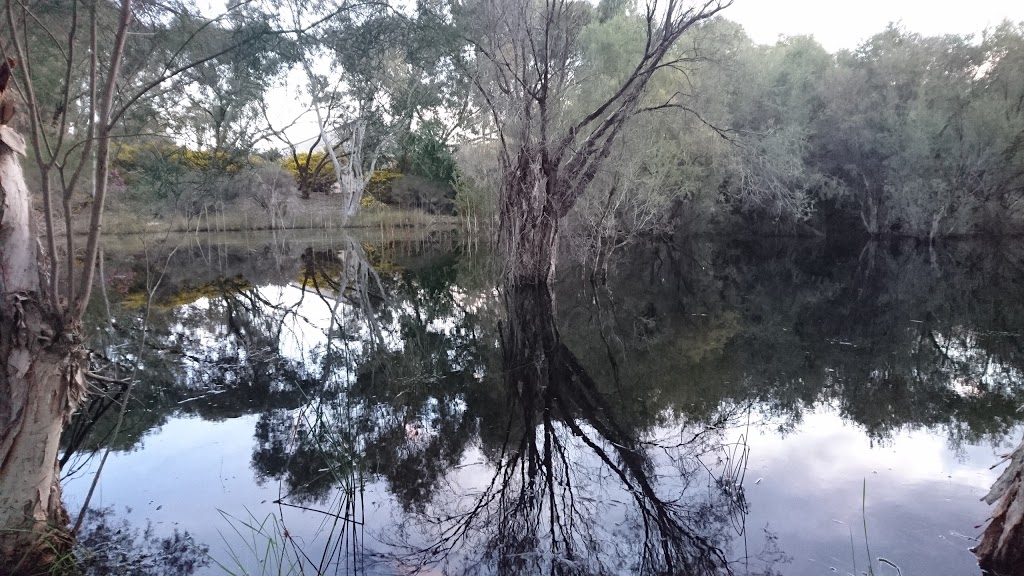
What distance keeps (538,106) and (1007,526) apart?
9714mm

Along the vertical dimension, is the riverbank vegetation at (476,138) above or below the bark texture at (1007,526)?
above

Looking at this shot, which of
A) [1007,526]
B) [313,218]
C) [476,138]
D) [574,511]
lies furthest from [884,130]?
[313,218]

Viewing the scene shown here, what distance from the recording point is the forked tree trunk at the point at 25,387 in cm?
288

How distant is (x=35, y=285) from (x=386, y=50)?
480cm

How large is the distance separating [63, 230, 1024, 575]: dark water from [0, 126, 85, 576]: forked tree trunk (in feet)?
1.94

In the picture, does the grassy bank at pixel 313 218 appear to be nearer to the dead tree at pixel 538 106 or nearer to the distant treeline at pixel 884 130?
the distant treeline at pixel 884 130

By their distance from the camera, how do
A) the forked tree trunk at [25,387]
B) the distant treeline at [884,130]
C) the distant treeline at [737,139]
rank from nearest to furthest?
the forked tree trunk at [25,387] → the distant treeline at [737,139] → the distant treeline at [884,130]

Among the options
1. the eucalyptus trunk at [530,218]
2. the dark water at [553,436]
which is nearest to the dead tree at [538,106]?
the eucalyptus trunk at [530,218]

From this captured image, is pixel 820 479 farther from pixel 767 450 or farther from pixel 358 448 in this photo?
pixel 358 448

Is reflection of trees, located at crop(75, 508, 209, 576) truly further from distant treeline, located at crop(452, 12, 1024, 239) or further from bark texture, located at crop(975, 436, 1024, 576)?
distant treeline, located at crop(452, 12, 1024, 239)

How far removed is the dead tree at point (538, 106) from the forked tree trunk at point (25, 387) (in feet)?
26.4

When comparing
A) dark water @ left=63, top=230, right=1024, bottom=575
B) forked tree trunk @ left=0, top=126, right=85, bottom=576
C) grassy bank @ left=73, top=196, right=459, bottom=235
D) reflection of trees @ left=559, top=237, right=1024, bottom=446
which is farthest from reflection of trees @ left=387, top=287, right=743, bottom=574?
grassy bank @ left=73, top=196, right=459, bottom=235

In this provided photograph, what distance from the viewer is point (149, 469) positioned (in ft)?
15.2

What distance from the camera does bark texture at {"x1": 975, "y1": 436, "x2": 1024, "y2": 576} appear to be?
294 cm
